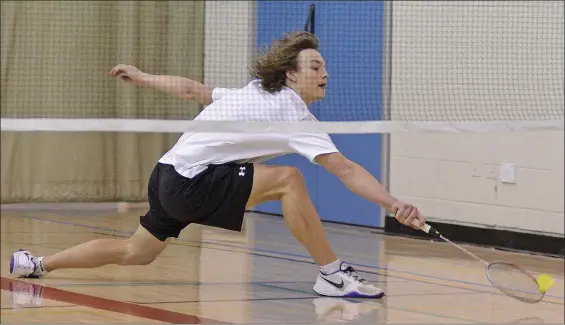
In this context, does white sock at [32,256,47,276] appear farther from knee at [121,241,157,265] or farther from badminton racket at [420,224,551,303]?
badminton racket at [420,224,551,303]

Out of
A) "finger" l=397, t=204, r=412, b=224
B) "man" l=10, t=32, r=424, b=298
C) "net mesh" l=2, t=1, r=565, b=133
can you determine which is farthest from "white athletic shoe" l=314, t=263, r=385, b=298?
"net mesh" l=2, t=1, r=565, b=133

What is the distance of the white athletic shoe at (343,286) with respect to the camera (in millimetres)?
5891

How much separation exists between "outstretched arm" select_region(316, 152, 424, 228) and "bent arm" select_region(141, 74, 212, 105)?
2.66 ft

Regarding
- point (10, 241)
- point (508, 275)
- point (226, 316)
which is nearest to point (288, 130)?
point (226, 316)

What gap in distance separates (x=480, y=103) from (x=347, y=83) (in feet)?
4.32

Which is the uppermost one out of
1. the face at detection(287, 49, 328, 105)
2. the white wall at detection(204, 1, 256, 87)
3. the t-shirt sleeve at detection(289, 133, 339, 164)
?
the white wall at detection(204, 1, 256, 87)

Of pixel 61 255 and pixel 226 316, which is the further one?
pixel 61 255

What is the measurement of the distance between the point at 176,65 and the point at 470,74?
2975mm

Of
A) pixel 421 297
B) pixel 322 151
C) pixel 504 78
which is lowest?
pixel 421 297

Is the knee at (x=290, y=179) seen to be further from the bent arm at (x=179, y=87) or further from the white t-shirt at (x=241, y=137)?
the bent arm at (x=179, y=87)

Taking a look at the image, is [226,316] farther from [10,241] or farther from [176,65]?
[176,65]

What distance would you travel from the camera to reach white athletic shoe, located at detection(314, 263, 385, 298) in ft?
19.3

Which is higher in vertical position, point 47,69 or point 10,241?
point 47,69

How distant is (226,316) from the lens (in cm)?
525
